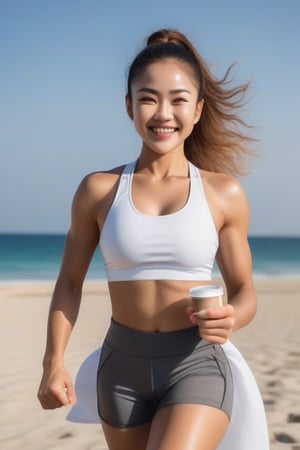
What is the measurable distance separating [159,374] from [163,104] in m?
0.98

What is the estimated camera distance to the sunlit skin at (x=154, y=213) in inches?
110

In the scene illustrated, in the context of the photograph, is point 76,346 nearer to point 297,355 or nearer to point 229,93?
point 297,355

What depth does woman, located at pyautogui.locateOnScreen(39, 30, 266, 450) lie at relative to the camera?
2.74 m

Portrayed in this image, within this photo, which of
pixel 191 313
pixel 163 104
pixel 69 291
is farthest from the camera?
pixel 69 291

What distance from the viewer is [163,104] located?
2893mm

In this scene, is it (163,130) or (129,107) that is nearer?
(163,130)

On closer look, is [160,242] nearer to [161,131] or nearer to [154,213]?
[154,213]

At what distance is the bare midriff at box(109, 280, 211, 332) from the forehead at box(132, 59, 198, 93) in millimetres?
730

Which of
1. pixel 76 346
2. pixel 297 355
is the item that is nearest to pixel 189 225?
pixel 297 355

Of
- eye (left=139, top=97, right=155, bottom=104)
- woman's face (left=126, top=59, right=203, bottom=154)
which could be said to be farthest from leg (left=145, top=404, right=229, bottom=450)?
eye (left=139, top=97, right=155, bottom=104)

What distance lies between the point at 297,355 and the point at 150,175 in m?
6.45

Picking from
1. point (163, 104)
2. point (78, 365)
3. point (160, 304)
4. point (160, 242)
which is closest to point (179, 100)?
point (163, 104)

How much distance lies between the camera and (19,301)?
54.7ft

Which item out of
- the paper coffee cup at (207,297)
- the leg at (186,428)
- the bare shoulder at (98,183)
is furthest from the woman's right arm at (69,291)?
the paper coffee cup at (207,297)
